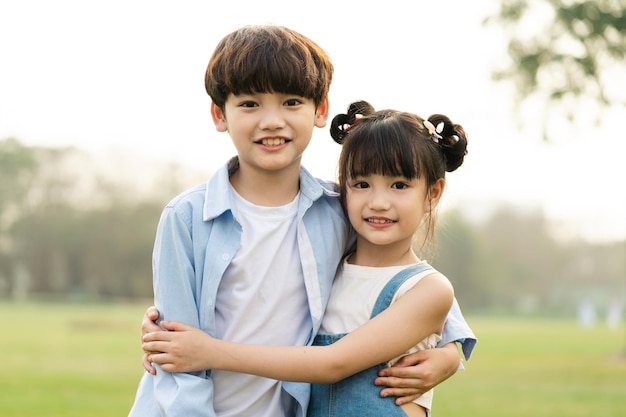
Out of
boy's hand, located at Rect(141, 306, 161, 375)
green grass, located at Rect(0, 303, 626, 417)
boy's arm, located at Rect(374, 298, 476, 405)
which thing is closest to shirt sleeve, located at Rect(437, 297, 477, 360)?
boy's arm, located at Rect(374, 298, 476, 405)

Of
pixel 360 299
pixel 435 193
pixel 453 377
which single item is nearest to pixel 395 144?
pixel 435 193

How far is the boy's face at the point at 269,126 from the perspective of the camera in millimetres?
2766

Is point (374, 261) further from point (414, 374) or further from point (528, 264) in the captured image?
point (528, 264)

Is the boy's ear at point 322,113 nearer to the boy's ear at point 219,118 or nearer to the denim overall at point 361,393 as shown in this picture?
the boy's ear at point 219,118

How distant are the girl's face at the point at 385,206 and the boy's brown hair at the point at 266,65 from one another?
0.33 m

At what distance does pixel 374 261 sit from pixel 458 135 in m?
0.50

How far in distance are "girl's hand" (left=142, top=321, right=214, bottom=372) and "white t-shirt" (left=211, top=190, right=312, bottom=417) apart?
16 cm

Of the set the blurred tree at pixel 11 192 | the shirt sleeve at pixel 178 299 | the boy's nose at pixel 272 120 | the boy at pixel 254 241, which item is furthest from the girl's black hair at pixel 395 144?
the blurred tree at pixel 11 192

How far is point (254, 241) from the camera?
2.83 m

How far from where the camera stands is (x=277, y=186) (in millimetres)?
2920

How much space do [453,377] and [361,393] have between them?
12936 millimetres

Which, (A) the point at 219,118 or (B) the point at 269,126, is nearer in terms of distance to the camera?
(B) the point at 269,126

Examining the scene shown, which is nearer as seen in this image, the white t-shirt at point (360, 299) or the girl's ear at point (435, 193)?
the white t-shirt at point (360, 299)

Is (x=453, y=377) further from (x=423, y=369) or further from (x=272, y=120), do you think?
(x=272, y=120)
